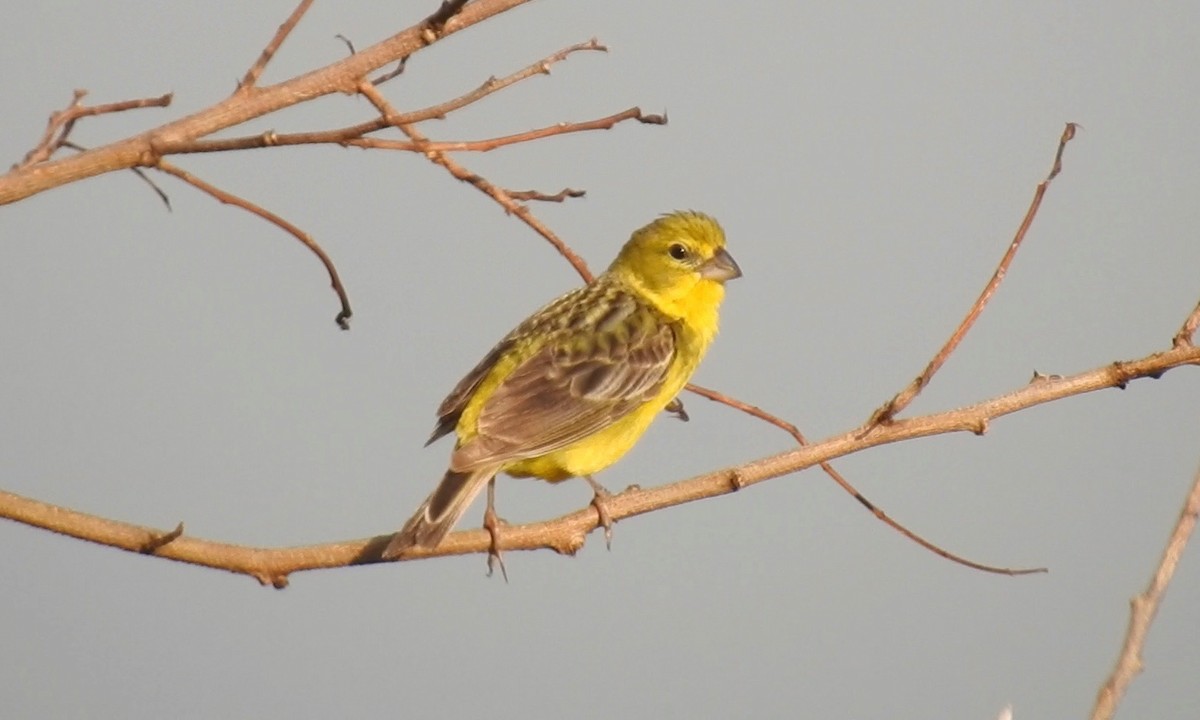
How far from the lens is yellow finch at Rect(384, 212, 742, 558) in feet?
14.6

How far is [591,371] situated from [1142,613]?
2798 mm

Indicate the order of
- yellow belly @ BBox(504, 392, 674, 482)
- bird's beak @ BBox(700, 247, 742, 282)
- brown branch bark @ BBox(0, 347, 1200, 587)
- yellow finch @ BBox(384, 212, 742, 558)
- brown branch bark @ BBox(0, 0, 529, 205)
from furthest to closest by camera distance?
bird's beak @ BBox(700, 247, 742, 282)
yellow belly @ BBox(504, 392, 674, 482)
yellow finch @ BBox(384, 212, 742, 558)
brown branch bark @ BBox(0, 347, 1200, 587)
brown branch bark @ BBox(0, 0, 529, 205)

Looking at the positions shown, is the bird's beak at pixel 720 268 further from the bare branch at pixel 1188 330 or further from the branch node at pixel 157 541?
the branch node at pixel 157 541

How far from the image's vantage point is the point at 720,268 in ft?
18.2

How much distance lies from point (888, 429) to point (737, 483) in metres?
0.35

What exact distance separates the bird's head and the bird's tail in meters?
1.43

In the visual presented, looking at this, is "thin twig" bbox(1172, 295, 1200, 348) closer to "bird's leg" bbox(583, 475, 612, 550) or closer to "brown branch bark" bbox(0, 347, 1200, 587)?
"brown branch bark" bbox(0, 347, 1200, 587)

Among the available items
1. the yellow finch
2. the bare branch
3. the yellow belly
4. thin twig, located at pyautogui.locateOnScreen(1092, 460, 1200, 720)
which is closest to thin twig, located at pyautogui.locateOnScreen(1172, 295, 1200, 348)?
the bare branch

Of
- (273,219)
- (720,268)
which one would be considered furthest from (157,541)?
(720,268)

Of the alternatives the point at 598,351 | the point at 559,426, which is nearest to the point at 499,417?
the point at 559,426

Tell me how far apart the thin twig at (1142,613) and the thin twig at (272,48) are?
1754 millimetres

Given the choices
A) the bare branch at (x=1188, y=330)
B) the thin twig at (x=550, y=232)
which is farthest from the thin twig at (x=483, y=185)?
the bare branch at (x=1188, y=330)

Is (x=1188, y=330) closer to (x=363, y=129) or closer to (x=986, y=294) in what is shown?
(x=986, y=294)

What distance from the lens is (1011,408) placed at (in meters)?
3.46
